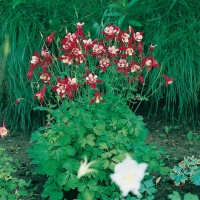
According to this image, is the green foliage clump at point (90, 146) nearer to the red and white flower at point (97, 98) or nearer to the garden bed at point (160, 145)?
the red and white flower at point (97, 98)

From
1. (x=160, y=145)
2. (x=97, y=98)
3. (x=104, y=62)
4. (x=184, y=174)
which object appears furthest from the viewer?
(x=160, y=145)

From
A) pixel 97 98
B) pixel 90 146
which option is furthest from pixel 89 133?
pixel 97 98

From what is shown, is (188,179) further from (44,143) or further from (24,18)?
(24,18)

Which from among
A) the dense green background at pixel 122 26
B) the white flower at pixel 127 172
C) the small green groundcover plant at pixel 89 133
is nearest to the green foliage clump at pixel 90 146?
the small green groundcover plant at pixel 89 133

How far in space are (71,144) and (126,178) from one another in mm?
1435

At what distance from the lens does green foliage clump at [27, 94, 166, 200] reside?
8.70ft

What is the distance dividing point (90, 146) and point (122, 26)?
1394mm

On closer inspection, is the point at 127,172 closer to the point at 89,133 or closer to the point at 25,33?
the point at 89,133

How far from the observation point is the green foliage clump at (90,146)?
2.65 meters

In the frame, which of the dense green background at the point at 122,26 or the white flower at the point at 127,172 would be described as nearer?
the white flower at the point at 127,172

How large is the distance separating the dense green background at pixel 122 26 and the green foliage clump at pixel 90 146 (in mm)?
922

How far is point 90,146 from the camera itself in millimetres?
2736

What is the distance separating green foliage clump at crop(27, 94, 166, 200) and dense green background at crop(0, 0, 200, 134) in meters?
0.92

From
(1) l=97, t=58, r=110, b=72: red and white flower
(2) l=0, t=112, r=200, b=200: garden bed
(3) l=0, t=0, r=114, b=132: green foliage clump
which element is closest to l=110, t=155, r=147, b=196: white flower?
(1) l=97, t=58, r=110, b=72: red and white flower
